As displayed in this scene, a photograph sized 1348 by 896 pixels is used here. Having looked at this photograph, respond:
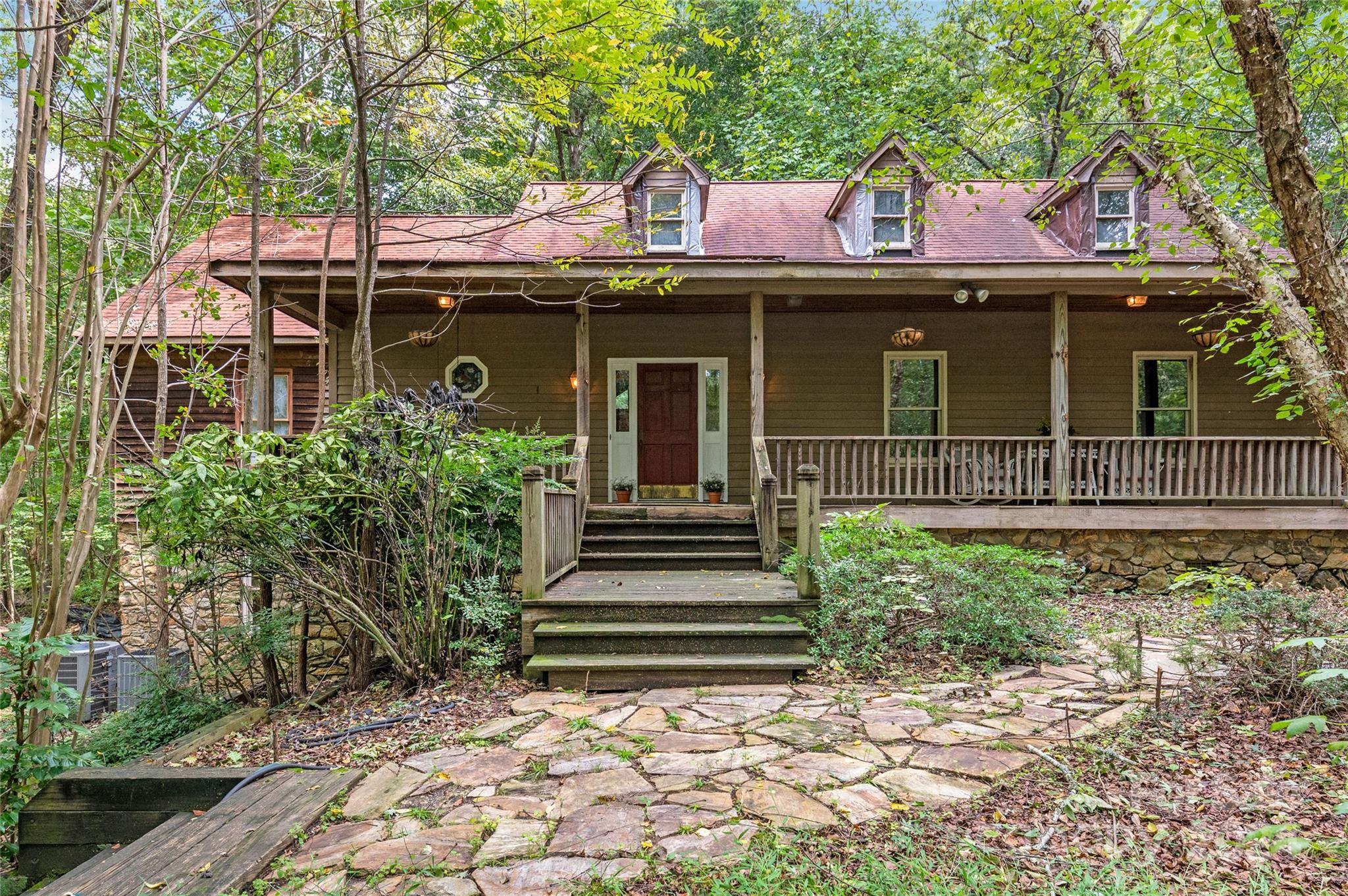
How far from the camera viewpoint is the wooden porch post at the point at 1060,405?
26.2 ft

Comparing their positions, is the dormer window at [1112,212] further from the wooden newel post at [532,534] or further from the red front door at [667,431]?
the wooden newel post at [532,534]

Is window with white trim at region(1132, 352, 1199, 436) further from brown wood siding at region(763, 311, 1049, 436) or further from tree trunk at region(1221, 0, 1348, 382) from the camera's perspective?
tree trunk at region(1221, 0, 1348, 382)

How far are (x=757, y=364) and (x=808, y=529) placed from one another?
10.4 feet

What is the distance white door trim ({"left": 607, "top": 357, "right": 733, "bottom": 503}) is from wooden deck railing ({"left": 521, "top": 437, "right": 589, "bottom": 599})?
2.60m

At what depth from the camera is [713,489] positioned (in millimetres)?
9516

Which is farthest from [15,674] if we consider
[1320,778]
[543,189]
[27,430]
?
[543,189]

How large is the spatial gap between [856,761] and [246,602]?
4563mm

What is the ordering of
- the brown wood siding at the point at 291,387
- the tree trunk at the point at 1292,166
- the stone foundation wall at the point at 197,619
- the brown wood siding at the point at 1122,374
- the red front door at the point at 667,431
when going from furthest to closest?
1. the brown wood siding at the point at 291,387
2. the red front door at the point at 667,431
3. the brown wood siding at the point at 1122,374
4. the stone foundation wall at the point at 197,619
5. the tree trunk at the point at 1292,166

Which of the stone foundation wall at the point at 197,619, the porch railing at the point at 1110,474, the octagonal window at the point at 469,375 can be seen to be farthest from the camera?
the octagonal window at the point at 469,375

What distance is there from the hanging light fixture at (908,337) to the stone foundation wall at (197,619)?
7.23 meters

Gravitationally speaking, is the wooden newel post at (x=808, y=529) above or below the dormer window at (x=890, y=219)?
below

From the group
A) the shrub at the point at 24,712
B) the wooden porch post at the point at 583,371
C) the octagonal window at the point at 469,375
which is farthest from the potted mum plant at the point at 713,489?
the shrub at the point at 24,712

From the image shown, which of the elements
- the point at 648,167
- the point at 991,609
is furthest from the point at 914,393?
the point at 991,609

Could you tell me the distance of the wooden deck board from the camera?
5402 mm
